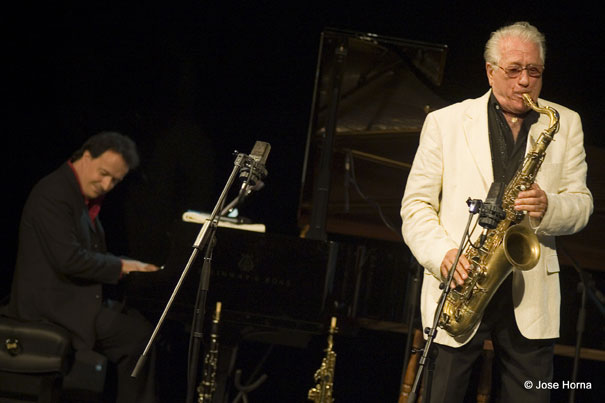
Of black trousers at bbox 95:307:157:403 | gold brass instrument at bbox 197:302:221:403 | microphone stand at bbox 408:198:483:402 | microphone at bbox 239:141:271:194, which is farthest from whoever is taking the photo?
black trousers at bbox 95:307:157:403

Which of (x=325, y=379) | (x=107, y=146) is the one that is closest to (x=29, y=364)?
(x=107, y=146)

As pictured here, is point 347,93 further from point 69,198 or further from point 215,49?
point 69,198

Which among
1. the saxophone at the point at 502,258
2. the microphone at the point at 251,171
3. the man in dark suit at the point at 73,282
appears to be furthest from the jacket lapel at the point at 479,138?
the man in dark suit at the point at 73,282

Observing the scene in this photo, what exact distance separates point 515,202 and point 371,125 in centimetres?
263

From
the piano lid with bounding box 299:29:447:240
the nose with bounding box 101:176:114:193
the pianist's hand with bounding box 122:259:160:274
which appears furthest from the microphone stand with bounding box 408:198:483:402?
the nose with bounding box 101:176:114:193

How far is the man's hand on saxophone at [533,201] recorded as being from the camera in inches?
110

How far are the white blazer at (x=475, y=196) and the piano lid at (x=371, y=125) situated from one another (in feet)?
5.76

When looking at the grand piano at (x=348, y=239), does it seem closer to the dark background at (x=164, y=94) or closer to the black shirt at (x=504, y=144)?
the dark background at (x=164, y=94)

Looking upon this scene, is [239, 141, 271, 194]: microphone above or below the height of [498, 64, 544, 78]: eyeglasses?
below

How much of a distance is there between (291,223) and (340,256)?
64.5 inches

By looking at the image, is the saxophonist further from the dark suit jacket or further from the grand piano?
the dark suit jacket

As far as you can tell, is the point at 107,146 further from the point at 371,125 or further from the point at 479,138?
the point at 479,138

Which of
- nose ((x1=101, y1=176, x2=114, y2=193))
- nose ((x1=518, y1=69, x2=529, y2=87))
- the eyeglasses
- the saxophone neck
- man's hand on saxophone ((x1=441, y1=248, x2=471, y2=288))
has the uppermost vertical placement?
the eyeglasses

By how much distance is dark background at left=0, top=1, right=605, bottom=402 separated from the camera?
19.0 ft
